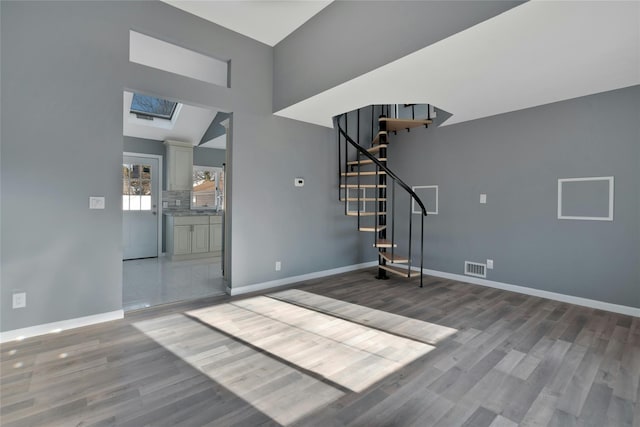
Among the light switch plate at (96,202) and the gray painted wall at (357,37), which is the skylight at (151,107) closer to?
the gray painted wall at (357,37)

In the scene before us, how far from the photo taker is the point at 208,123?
5.77 m

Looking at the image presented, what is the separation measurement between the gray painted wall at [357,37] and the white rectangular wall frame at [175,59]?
0.95 m

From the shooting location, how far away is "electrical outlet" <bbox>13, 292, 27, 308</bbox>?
2.40 meters

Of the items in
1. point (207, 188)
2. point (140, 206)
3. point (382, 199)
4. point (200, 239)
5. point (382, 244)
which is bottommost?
point (200, 239)

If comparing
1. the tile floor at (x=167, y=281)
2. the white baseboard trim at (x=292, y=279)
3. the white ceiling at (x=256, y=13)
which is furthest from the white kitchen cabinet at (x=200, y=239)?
the white ceiling at (x=256, y=13)

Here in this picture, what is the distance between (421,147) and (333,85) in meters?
2.31

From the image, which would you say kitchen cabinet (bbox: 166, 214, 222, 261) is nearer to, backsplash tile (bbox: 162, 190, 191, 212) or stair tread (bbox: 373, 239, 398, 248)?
backsplash tile (bbox: 162, 190, 191, 212)

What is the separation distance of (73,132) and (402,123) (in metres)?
4.10

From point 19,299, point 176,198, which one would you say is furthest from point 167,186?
point 19,299

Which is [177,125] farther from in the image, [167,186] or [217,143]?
[167,186]

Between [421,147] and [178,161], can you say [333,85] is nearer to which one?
[421,147]

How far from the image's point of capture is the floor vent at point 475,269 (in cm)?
412

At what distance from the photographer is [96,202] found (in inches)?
108

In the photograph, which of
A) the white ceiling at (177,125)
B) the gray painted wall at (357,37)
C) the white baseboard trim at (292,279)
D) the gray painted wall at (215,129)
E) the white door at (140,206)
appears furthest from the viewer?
the white door at (140,206)
